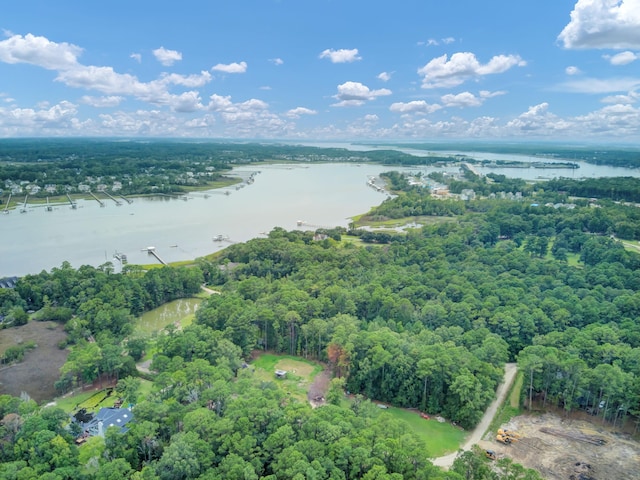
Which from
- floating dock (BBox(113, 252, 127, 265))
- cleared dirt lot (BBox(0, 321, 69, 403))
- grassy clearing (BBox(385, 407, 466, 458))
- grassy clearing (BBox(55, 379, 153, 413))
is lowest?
grassy clearing (BBox(385, 407, 466, 458))

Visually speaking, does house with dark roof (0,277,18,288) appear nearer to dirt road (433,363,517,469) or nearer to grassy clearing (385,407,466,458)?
grassy clearing (385,407,466,458)

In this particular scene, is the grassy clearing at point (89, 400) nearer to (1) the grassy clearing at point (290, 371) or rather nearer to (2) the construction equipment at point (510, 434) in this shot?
(1) the grassy clearing at point (290, 371)

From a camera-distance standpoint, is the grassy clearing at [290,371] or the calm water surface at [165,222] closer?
the grassy clearing at [290,371]

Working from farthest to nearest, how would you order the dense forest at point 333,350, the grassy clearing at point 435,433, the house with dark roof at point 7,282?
1. the house with dark roof at point 7,282
2. the grassy clearing at point 435,433
3. the dense forest at point 333,350

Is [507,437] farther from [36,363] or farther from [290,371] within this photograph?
[36,363]

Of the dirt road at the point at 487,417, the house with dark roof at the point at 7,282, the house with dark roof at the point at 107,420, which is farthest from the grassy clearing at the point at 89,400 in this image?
the house with dark roof at the point at 7,282

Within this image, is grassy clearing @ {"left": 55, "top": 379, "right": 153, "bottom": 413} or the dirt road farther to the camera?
grassy clearing @ {"left": 55, "top": 379, "right": 153, "bottom": 413}

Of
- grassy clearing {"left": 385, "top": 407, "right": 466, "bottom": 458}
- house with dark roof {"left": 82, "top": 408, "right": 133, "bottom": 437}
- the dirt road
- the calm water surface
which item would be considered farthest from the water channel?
the dirt road
